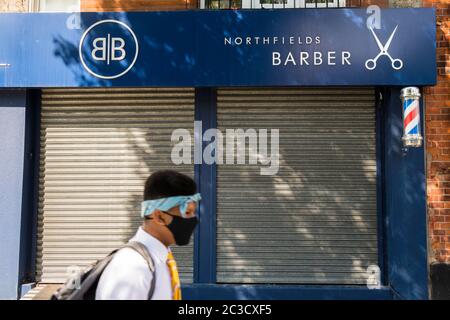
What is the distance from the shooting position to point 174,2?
21.1 ft

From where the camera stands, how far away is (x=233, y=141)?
20.7 feet

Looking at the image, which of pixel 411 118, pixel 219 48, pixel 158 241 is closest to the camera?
pixel 158 241

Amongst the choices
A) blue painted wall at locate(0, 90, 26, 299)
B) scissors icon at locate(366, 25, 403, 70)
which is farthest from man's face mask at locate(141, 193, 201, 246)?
blue painted wall at locate(0, 90, 26, 299)

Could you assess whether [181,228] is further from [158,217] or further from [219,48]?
[219,48]

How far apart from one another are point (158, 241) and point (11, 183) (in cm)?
482

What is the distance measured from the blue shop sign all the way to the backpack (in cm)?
412

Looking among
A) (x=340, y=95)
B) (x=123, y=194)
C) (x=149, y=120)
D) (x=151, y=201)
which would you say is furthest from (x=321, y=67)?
(x=151, y=201)

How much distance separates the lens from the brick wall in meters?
5.90

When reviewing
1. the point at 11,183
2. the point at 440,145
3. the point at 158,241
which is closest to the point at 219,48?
the point at 440,145

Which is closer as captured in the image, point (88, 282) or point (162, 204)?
point (88, 282)

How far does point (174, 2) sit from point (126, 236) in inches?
150

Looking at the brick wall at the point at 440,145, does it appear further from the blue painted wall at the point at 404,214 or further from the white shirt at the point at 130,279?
the white shirt at the point at 130,279

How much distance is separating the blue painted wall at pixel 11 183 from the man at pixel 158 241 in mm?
4654
